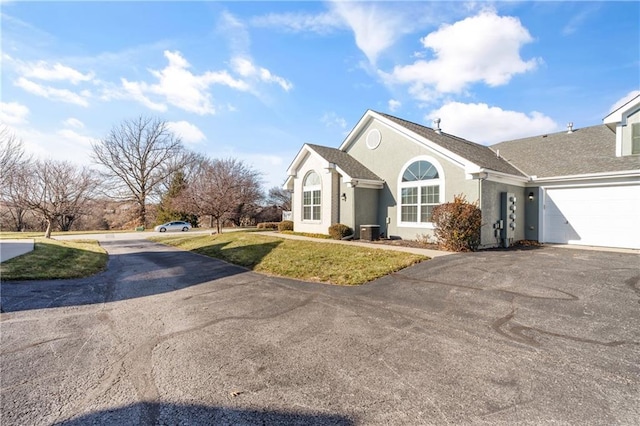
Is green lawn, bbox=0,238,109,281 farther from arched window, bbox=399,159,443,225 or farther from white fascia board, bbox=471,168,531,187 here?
white fascia board, bbox=471,168,531,187

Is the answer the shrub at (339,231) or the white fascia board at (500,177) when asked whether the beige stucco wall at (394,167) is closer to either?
the white fascia board at (500,177)

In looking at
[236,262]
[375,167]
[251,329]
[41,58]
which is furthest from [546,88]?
[41,58]

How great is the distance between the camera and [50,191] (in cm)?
2266

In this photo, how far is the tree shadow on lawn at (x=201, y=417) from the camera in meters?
2.64

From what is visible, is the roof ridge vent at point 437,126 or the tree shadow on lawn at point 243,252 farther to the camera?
the roof ridge vent at point 437,126

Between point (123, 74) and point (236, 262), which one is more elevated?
A: point (123, 74)

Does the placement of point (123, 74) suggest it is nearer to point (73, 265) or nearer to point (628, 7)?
point (73, 265)

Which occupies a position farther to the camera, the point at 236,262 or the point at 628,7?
the point at 236,262

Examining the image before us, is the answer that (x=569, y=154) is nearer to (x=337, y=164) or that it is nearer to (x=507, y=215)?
(x=507, y=215)

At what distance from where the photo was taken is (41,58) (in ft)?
33.8

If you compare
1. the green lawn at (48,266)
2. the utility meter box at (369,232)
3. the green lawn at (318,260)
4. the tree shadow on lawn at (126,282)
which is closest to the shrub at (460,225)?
the green lawn at (318,260)

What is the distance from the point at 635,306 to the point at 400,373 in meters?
5.65

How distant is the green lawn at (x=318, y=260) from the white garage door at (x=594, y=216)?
8.85 meters

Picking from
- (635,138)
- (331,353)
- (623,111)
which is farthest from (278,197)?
(331,353)
